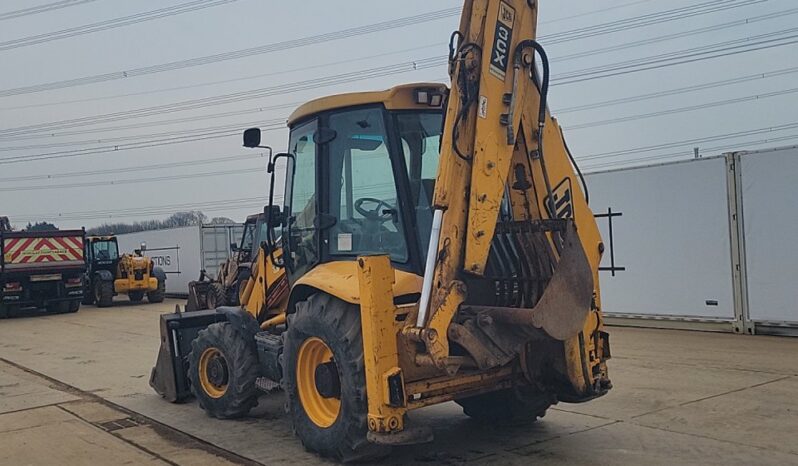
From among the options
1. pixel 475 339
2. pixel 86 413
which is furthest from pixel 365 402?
pixel 86 413

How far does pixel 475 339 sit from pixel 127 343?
10.5 meters

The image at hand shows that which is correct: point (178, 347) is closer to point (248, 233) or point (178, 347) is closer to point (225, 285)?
point (225, 285)

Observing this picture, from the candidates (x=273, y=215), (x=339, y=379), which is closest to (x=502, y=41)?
(x=339, y=379)

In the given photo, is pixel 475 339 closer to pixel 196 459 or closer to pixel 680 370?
pixel 196 459

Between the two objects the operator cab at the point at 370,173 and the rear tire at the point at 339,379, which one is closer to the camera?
the rear tire at the point at 339,379

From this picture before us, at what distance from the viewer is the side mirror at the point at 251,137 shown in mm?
6555

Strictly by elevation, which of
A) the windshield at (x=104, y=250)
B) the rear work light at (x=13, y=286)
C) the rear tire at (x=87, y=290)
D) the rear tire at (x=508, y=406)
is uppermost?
the windshield at (x=104, y=250)

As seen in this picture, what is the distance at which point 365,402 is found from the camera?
15.7ft

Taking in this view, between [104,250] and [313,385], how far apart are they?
21.1m

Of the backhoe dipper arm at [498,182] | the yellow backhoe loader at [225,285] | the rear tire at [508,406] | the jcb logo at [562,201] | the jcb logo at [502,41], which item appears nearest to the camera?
the backhoe dipper arm at [498,182]

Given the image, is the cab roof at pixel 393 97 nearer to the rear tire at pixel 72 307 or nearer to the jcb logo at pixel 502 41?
the jcb logo at pixel 502 41

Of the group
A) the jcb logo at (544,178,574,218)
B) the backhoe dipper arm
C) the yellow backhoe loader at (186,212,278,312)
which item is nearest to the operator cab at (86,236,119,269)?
the yellow backhoe loader at (186,212,278,312)

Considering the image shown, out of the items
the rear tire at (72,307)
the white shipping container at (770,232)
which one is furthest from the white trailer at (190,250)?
the white shipping container at (770,232)

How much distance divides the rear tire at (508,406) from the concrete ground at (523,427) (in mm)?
111
